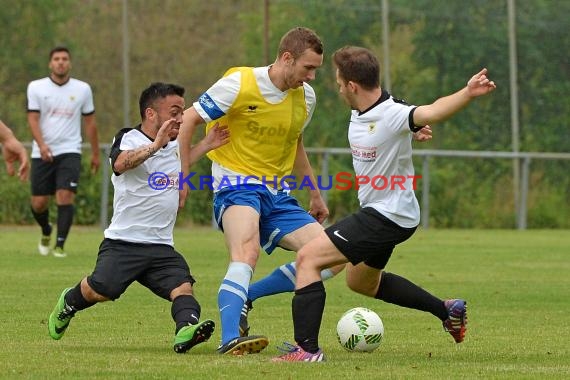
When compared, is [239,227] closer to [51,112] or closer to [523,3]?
[51,112]

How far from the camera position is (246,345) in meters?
7.41

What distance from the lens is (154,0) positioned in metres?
26.0

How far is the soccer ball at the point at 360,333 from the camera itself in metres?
7.92

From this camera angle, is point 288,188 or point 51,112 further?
point 51,112

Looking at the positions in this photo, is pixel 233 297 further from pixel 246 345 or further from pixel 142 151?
pixel 142 151

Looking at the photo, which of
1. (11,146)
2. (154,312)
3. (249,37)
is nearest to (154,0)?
(249,37)

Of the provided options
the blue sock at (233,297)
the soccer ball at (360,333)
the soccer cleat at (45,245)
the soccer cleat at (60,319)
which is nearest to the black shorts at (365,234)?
the soccer ball at (360,333)

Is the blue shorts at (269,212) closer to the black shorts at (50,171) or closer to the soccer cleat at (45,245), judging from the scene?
the black shorts at (50,171)

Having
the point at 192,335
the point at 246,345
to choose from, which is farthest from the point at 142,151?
the point at 246,345

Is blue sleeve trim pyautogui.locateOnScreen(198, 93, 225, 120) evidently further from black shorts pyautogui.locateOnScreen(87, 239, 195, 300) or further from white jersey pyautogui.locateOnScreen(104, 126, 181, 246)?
black shorts pyautogui.locateOnScreen(87, 239, 195, 300)

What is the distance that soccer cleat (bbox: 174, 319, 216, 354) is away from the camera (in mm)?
7473

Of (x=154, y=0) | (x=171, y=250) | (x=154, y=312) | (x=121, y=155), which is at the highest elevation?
(x=154, y=0)

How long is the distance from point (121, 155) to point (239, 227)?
31.7 inches

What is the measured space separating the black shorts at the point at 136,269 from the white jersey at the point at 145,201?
0.06 m
